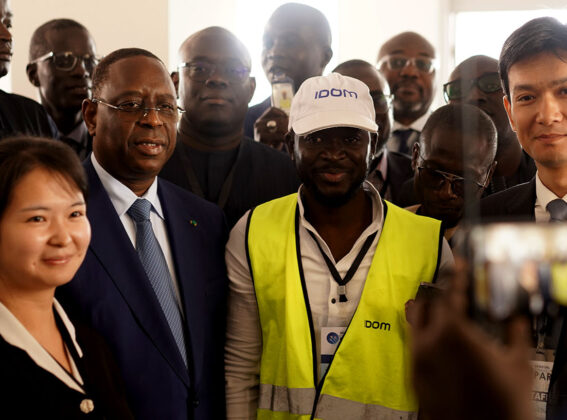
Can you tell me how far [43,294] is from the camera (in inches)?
54.2

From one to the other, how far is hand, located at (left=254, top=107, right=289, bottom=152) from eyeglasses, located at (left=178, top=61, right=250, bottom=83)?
332mm

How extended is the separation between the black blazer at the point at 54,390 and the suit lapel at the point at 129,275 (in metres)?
0.16

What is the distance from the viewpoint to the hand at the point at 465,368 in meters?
0.48

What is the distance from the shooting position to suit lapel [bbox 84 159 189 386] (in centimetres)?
158

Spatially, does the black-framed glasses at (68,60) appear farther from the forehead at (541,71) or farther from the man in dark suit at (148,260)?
the forehead at (541,71)

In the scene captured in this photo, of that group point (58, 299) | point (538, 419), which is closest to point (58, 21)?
point (58, 299)

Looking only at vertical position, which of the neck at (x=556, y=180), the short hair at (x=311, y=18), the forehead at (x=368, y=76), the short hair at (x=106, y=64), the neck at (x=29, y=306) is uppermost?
the short hair at (x=311, y=18)

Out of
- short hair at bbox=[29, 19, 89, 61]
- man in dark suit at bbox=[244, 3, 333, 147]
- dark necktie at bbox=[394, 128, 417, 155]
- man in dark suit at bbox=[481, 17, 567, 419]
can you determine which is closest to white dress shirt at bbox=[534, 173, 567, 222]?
man in dark suit at bbox=[481, 17, 567, 419]

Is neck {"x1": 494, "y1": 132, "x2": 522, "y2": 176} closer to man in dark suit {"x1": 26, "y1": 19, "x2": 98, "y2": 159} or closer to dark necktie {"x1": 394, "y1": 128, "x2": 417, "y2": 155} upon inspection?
dark necktie {"x1": 394, "y1": 128, "x2": 417, "y2": 155}

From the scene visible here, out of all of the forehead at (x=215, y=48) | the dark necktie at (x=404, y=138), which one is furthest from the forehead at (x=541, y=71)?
the dark necktie at (x=404, y=138)

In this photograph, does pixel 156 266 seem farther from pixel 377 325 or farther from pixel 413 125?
pixel 413 125

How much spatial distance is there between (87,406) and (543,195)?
1.08 metres

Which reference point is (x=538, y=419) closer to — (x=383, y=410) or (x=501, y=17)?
(x=383, y=410)

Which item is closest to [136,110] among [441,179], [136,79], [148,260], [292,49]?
[136,79]
